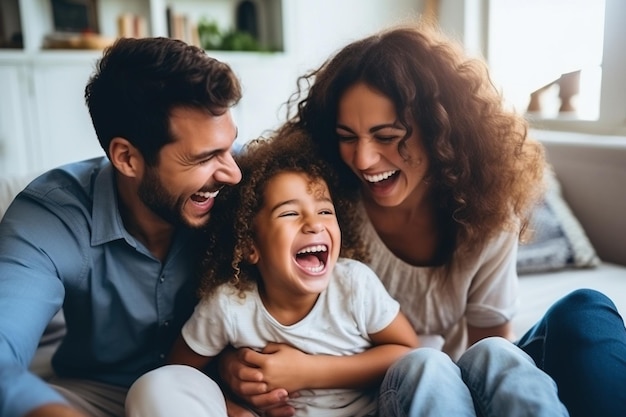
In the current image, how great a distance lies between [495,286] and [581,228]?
36.5 inches

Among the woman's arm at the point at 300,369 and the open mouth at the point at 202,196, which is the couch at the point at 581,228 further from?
the open mouth at the point at 202,196

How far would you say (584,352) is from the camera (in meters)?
1.05

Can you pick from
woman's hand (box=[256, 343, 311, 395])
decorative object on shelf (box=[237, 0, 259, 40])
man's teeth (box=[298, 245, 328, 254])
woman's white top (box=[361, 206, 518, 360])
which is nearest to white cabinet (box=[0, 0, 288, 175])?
decorative object on shelf (box=[237, 0, 259, 40])

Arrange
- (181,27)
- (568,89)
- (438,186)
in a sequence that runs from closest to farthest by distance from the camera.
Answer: (438,186), (568,89), (181,27)

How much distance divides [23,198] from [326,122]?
0.65 m

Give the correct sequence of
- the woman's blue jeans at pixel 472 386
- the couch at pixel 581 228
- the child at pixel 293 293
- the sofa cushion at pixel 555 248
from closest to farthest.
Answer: the woman's blue jeans at pixel 472 386 < the child at pixel 293 293 < the couch at pixel 581 228 < the sofa cushion at pixel 555 248

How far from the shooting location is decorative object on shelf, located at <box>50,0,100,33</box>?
10.1 feet

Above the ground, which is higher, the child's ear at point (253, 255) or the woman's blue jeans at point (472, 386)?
the child's ear at point (253, 255)

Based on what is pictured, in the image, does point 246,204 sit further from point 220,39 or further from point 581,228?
point 220,39

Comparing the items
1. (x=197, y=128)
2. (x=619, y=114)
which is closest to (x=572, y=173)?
(x=619, y=114)

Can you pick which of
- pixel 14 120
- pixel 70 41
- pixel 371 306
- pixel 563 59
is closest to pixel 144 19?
pixel 70 41

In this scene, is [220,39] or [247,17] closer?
[220,39]

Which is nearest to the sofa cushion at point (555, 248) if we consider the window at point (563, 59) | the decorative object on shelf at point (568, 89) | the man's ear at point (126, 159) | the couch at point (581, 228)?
the couch at point (581, 228)

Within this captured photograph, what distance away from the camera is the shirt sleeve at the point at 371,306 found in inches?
47.9
